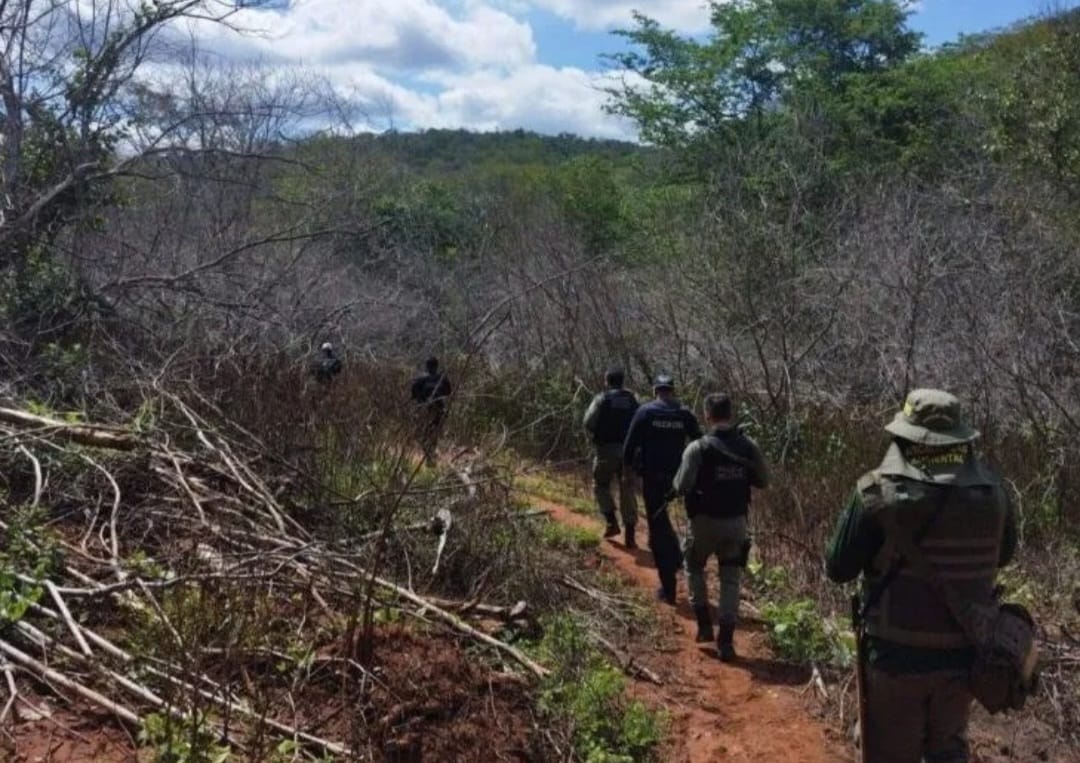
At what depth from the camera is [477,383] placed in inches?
547

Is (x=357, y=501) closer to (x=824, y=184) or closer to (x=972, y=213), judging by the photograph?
(x=972, y=213)

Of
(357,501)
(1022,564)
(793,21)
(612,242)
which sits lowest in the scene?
(1022,564)

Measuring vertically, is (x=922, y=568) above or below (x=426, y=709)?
above

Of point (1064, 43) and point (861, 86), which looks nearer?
point (1064, 43)

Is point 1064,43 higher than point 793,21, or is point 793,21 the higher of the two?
point 793,21

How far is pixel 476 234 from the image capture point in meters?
25.2

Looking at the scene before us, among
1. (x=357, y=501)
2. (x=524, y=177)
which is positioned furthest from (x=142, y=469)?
(x=524, y=177)

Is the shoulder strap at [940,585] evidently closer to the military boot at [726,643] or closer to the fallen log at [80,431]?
the military boot at [726,643]

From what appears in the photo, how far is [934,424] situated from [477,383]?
1021cm

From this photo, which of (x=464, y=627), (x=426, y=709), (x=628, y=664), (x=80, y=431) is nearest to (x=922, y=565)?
(x=426, y=709)

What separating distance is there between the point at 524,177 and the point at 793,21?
14.0 meters

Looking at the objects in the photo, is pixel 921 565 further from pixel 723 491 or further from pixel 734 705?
pixel 723 491

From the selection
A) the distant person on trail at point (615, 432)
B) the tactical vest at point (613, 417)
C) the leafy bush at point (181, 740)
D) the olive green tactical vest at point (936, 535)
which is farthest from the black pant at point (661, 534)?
the leafy bush at point (181, 740)

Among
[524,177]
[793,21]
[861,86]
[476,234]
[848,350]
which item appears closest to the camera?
[848,350]
